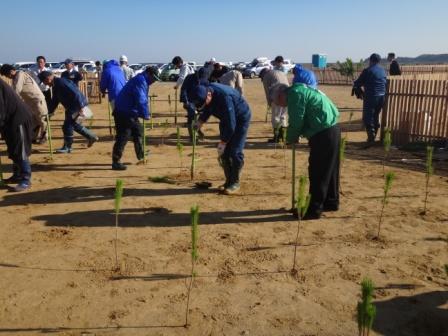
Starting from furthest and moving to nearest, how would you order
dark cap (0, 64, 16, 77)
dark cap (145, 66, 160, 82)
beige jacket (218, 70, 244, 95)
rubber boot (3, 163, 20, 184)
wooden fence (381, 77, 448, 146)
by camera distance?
beige jacket (218, 70, 244, 95) < wooden fence (381, 77, 448, 146) < dark cap (0, 64, 16, 77) < dark cap (145, 66, 160, 82) < rubber boot (3, 163, 20, 184)

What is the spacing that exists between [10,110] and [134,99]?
176cm

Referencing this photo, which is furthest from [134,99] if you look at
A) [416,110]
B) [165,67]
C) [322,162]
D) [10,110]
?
[165,67]

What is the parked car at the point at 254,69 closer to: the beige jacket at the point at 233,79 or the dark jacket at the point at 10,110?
the beige jacket at the point at 233,79

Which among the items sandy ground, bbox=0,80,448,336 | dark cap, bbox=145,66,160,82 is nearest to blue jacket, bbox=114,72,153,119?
dark cap, bbox=145,66,160,82

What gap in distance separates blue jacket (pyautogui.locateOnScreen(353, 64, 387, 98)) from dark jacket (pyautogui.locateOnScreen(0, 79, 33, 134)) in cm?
660

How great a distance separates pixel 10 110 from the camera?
18.5 ft

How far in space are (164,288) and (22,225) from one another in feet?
7.32

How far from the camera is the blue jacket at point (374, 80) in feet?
29.6

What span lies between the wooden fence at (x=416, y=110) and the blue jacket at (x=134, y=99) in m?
4.95

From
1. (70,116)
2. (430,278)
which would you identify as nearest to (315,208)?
(430,278)

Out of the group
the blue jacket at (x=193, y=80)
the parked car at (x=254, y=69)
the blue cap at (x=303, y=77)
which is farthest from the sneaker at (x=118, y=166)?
the parked car at (x=254, y=69)

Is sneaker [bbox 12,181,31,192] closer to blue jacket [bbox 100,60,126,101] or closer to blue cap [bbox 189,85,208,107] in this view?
blue cap [bbox 189,85,208,107]

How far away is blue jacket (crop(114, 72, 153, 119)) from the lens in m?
A: 6.61

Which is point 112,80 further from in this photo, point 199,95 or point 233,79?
point 199,95
